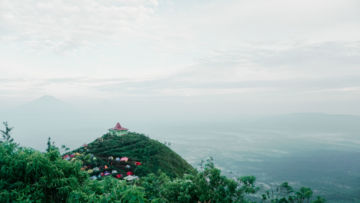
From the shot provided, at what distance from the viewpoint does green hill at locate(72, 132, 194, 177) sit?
32.2m

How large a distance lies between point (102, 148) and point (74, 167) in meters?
34.5

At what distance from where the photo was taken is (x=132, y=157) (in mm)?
37625

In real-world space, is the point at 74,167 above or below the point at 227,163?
above

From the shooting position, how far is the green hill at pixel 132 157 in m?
32.2

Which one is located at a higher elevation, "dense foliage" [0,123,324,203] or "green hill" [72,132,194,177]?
"dense foliage" [0,123,324,203]

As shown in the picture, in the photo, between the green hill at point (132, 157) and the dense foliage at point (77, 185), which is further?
the green hill at point (132, 157)

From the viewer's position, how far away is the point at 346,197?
204 feet

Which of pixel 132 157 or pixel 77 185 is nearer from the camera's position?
pixel 77 185

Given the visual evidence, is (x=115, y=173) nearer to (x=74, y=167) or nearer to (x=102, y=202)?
(x=74, y=167)

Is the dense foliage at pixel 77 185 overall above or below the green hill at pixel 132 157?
above

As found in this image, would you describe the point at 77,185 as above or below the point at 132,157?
above

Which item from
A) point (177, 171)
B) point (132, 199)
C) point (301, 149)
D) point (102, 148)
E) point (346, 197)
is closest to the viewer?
point (132, 199)

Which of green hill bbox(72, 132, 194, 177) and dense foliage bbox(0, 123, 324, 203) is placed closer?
dense foliage bbox(0, 123, 324, 203)

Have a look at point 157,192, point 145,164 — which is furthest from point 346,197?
point 157,192
